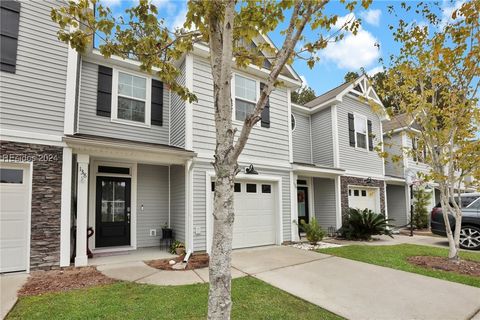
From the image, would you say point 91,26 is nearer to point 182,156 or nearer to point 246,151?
point 182,156

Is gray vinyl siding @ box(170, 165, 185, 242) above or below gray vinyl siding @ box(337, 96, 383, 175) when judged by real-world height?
below

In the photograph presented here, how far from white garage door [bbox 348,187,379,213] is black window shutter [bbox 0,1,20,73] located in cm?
1211

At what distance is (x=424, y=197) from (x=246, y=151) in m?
11.6

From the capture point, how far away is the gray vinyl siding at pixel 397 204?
50.9 ft

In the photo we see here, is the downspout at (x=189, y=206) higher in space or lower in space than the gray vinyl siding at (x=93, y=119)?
lower

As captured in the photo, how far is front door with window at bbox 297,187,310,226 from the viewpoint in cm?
1175

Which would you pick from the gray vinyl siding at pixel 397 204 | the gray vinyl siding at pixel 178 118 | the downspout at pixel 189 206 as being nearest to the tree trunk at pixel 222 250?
the downspout at pixel 189 206

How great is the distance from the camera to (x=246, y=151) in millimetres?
8953

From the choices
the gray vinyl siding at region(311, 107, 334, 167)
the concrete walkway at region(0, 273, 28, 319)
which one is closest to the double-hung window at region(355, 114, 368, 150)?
the gray vinyl siding at region(311, 107, 334, 167)

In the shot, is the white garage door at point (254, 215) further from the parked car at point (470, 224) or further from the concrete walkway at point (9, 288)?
the parked car at point (470, 224)

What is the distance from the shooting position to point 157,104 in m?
9.33

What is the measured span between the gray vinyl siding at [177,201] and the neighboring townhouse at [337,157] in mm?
4800

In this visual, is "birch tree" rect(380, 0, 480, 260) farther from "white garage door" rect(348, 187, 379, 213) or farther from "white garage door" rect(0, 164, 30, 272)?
"white garage door" rect(0, 164, 30, 272)

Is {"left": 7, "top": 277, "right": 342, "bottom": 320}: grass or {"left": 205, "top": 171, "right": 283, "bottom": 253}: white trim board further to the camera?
{"left": 205, "top": 171, "right": 283, "bottom": 253}: white trim board
